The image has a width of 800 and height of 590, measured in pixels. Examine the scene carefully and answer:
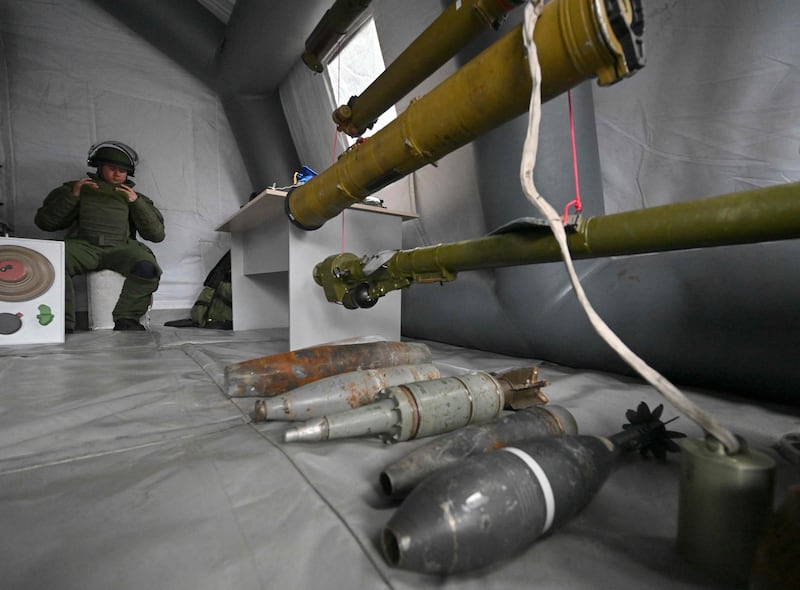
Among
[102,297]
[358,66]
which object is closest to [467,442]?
[358,66]

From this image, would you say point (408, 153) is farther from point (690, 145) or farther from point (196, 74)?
point (196, 74)

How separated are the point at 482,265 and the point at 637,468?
423 mm

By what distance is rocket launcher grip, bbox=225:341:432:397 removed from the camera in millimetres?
744

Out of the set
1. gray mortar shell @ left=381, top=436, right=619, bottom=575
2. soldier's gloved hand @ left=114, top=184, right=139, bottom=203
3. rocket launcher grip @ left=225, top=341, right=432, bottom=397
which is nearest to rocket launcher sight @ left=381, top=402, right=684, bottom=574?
gray mortar shell @ left=381, top=436, right=619, bottom=575

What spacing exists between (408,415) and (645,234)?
0.43 m

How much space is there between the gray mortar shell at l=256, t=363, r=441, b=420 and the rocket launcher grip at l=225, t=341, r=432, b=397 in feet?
0.44

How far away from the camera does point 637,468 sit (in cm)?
48

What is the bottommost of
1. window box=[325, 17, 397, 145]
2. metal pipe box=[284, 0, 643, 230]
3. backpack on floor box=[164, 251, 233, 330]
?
backpack on floor box=[164, 251, 233, 330]

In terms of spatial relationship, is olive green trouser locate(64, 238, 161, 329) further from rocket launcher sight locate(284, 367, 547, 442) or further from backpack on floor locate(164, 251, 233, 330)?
rocket launcher sight locate(284, 367, 547, 442)

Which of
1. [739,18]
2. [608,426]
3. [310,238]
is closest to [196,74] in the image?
[310,238]

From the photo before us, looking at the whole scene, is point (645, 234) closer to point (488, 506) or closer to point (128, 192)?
point (488, 506)

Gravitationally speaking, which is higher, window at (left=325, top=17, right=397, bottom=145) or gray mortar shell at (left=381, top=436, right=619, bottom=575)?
window at (left=325, top=17, right=397, bottom=145)

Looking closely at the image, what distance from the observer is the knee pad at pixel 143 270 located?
6.56 feet

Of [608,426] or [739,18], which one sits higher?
[739,18]
